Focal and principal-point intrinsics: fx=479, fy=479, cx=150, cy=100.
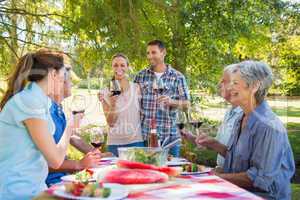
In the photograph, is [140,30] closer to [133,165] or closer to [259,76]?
[259,76]

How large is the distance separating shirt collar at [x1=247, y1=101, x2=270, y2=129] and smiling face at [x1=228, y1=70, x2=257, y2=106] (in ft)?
0.20

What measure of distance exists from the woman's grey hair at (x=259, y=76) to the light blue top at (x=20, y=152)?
1.08m

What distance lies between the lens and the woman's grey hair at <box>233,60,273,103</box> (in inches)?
100

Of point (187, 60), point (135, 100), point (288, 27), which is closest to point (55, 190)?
point (135, 100)

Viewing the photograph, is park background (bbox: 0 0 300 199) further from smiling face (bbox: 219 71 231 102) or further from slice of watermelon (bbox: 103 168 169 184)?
slice of watermelon (bbox: 103 168 169 184)

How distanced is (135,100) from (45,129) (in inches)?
83.7

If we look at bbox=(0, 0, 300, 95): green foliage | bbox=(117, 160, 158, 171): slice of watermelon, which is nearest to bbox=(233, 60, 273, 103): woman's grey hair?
bbox=(117, 160, 158, 171): slice of watermelon

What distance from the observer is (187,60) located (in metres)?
6.77

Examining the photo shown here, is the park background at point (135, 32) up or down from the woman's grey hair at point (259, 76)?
up

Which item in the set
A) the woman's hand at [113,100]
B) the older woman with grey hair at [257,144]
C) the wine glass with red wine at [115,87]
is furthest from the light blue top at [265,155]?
the woman's hand at [113,100]

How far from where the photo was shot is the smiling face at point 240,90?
8.44ft

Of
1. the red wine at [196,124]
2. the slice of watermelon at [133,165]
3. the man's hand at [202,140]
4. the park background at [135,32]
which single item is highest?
the park background at [135,32]

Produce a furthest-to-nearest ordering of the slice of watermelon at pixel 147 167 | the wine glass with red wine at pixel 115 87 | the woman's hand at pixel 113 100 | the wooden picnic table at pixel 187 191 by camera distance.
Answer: the woman's hand at pixel 113 100 < the wine glass with red wine at pixel 115 87 < the slice of watermelon at pixel 147 167 < the wooden picnic table at pixel 187 191

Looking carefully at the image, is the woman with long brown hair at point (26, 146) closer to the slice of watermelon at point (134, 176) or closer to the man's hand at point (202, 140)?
the slice of watermelon at point (134, 176)
